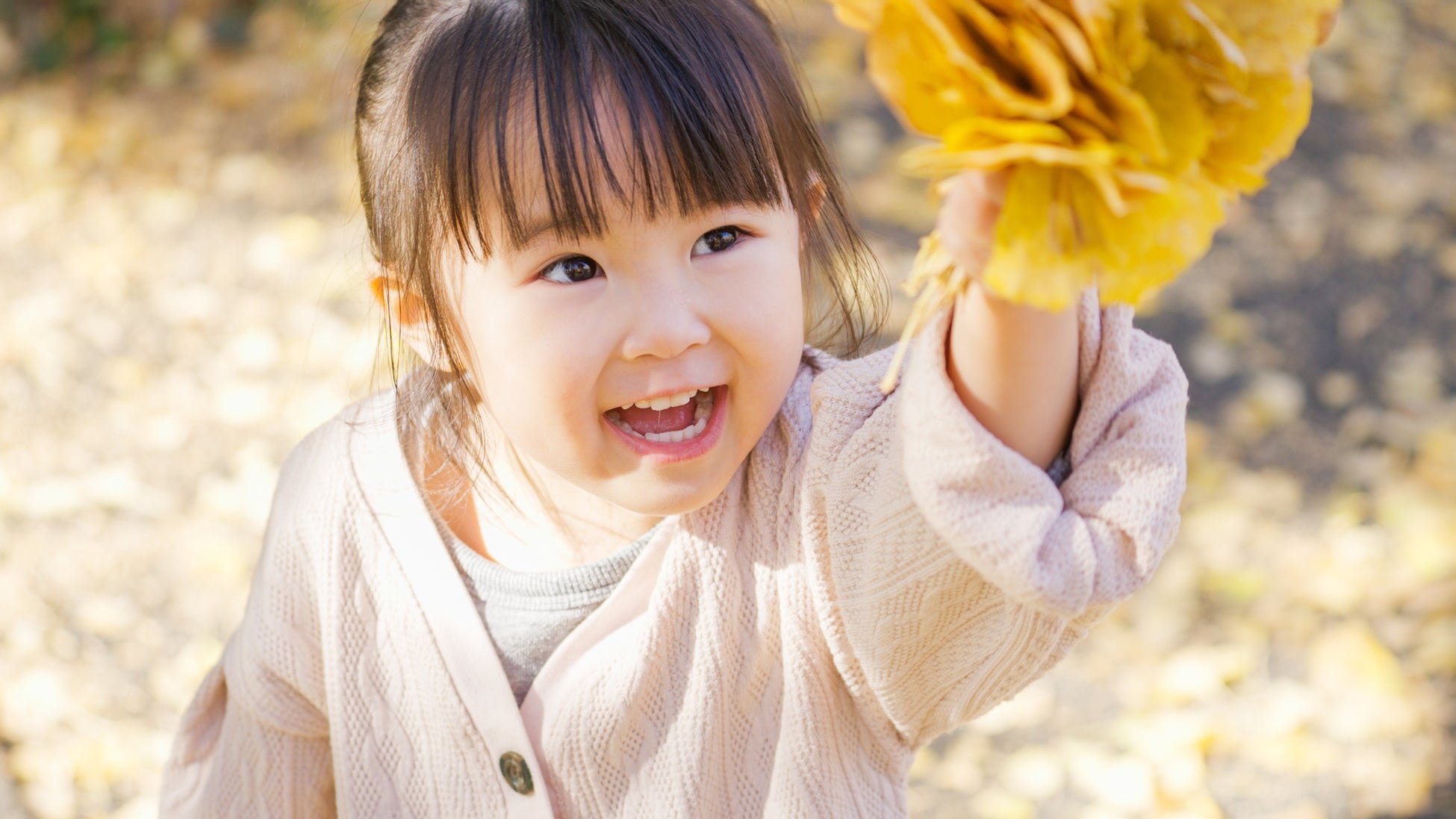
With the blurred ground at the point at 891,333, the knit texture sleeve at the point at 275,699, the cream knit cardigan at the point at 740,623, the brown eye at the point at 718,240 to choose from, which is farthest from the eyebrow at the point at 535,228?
the blurred ground at the point at 891,333

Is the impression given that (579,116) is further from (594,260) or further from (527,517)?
(527,517)

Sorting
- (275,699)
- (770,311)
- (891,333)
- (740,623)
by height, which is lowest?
(891,333)

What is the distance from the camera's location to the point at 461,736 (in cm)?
103

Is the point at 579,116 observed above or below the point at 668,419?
above

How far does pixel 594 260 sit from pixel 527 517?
33 cm

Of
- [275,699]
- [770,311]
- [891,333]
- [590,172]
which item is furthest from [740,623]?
[891,333]

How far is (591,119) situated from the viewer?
777mm

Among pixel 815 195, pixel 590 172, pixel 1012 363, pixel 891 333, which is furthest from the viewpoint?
→ pixel 891 333

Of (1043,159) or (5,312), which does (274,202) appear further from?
(1043,159)

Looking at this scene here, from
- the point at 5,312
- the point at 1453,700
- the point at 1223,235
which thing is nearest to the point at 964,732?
the point at 1453,700

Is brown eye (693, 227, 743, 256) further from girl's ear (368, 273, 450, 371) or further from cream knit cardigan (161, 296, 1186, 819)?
girl's ear (368, 273, 450, 371)

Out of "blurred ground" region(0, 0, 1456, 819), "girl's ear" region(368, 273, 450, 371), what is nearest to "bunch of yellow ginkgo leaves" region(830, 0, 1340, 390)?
"girl's ear" region(368, 273, 450, 371)

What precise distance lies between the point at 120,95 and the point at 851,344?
2316 mm

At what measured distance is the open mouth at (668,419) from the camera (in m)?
0.85
